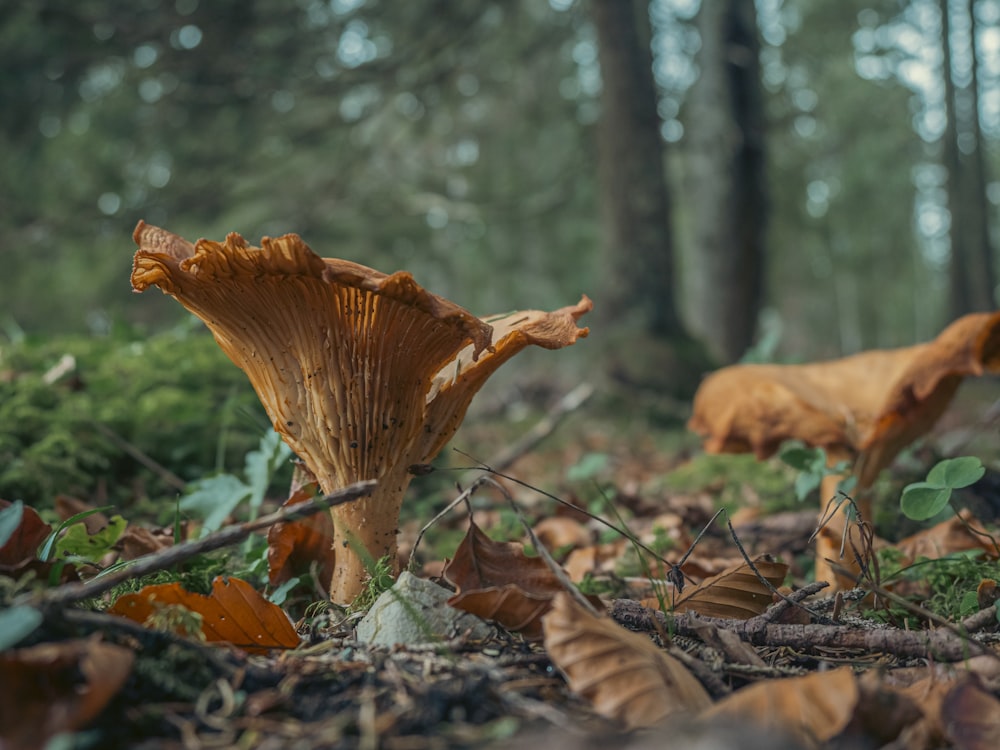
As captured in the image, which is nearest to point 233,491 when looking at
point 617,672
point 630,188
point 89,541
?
point 89,541

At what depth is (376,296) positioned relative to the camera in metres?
1.42

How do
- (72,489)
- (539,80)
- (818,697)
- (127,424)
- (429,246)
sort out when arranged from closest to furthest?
(818,697), (72,489), (127,424), (429,246), (539,80)

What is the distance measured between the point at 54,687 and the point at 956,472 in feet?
6.14

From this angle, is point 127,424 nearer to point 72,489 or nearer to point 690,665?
point 72,489

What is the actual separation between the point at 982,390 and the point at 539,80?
953 cm

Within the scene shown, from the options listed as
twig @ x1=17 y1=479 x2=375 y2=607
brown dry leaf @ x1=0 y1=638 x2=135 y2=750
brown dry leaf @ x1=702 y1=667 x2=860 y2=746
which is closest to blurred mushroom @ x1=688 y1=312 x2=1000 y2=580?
brown dry leaf @ x1=702 y1=667 x2=860 y2=746

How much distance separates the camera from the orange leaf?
1.60 metres

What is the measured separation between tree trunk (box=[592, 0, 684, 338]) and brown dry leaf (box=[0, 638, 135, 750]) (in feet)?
19.4

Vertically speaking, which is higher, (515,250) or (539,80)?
(539,80)

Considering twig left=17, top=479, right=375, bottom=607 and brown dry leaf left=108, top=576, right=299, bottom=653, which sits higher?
twig left=17, top=479, right=375, bottom=607

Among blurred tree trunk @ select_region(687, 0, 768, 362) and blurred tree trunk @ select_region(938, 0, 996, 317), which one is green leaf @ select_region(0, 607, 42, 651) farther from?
blurred tree trunk @ select_region(938, 0, 996, 317)

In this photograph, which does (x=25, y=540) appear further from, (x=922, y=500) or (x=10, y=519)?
(x=922, y=500)

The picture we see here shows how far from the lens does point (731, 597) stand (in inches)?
63.5

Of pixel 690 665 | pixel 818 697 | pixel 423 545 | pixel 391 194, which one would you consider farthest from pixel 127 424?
pixel 391 194
